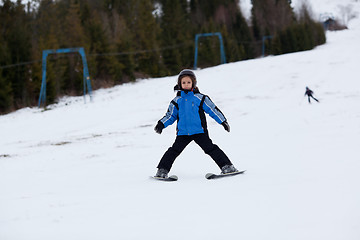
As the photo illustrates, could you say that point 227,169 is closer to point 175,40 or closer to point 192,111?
point 192,111

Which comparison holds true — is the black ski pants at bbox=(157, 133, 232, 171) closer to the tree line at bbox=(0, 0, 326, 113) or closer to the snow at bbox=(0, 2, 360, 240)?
the snow at bbox=(0, 2, 360, 240)

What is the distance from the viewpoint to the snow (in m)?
2.64

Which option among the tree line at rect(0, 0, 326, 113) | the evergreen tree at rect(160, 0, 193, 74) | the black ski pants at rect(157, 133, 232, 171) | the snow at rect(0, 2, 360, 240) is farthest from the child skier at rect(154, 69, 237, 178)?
the evergreen tree at rect(160, 0, 193, 74)

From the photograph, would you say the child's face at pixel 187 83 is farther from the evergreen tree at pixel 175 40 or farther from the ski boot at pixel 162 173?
the evergreen tree at pixel 175 40

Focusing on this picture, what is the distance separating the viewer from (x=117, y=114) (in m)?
15.3

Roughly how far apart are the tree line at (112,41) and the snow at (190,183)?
38.5 ft

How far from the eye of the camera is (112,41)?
31.8m

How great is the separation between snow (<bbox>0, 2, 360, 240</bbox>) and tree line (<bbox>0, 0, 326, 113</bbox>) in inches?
462

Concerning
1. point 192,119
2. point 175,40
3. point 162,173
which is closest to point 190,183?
point 162,173

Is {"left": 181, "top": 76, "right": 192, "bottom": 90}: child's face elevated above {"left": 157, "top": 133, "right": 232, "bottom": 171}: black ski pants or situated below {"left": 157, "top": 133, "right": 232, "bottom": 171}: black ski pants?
above

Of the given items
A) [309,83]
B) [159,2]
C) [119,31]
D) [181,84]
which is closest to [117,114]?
[309,83]

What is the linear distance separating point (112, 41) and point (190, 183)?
96.0 ft

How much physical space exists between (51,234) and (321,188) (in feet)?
7.59

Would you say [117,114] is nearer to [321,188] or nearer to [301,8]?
[321,188]
